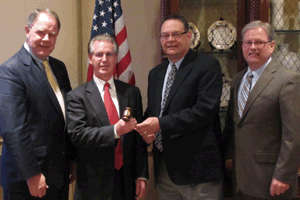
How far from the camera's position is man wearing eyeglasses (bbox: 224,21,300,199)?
5.12ft

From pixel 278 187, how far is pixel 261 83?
62 centimetres

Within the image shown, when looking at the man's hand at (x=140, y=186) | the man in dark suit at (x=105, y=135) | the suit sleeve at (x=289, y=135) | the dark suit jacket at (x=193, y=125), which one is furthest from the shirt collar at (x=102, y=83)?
the suit sleeve at (x=289, y=135)

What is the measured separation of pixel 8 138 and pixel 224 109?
169 centimetres

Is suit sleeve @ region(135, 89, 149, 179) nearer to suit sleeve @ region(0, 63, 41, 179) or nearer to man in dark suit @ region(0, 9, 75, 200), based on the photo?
man in dark suit @ region(0, 9, 75, 200)

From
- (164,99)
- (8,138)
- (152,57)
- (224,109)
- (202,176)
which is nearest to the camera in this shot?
(8,138)

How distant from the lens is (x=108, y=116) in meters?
1.64

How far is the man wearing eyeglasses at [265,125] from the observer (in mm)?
1562

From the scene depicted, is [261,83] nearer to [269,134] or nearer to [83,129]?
[269,134]

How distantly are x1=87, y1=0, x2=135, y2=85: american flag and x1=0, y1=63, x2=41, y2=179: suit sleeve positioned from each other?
39.5 inches

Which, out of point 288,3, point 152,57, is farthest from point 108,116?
point 288,3

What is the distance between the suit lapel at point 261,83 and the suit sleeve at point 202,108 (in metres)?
0.19

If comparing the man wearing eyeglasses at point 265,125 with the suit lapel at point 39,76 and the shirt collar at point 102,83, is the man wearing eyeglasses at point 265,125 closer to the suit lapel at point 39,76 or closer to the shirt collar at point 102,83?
the shirt collar at point 102,83

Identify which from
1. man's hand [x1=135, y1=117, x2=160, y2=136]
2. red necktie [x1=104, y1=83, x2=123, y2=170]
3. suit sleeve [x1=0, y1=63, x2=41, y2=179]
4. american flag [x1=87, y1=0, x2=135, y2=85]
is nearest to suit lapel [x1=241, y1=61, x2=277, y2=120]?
man's hand [x1=135, y1=117, x2=160, y2=136]

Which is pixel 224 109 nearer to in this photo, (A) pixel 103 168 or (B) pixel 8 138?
(A) pixel 103 168
